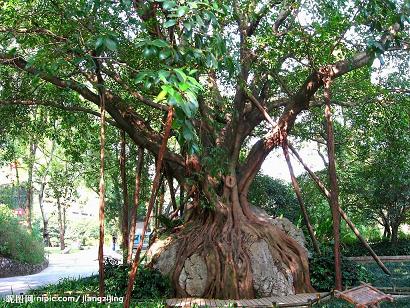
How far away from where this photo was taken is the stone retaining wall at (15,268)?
14539mm

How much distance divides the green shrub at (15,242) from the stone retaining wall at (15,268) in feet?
0.83

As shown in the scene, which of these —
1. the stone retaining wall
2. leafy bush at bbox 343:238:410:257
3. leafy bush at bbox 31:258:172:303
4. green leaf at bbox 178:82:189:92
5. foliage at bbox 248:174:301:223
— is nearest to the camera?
green leaf at bbox 178:82:189:92

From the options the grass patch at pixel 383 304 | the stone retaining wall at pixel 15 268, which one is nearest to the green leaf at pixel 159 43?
the grass patch at pixel 383 304

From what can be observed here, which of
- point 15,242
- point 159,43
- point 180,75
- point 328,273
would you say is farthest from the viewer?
point 15,242

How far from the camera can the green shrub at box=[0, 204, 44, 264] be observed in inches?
599

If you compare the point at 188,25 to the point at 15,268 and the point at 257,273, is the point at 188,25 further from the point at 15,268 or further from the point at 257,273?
the point at 15,268

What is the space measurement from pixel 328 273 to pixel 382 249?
792 centimetres

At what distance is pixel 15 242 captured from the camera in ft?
51.0

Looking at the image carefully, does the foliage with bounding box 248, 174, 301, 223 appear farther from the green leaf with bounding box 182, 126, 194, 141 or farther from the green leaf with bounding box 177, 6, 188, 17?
the green leaf with bounding box 182, 126, 194, 141

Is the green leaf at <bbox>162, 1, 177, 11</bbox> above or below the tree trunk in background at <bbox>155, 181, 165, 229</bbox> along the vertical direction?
above

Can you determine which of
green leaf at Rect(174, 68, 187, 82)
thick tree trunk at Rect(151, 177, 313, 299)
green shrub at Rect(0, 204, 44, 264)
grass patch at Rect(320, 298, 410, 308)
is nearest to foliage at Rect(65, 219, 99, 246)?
green shrub at Rect(0, 204, 44, 264)

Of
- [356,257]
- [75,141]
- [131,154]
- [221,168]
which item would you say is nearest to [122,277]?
[221,168]

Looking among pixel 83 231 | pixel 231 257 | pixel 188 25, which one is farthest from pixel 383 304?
pixel 83 231

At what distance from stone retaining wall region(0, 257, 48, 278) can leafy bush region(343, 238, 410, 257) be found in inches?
430
